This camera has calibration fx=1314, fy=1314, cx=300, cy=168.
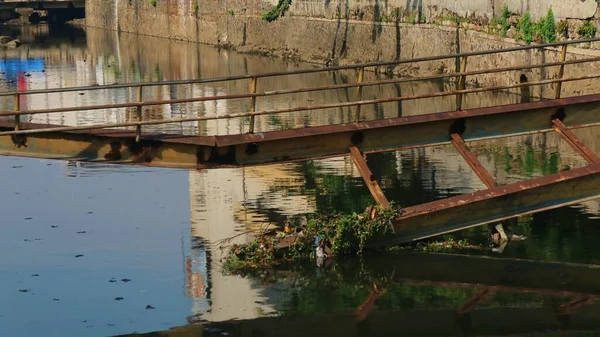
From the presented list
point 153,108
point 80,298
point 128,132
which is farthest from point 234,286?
point 153,108

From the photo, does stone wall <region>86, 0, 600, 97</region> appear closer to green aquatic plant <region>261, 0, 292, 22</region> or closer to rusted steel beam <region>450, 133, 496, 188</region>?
green aquatic plant <region>261, 0, 292, 22</region>

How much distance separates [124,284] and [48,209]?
4300mm

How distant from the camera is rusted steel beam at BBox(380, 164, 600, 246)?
1420cm

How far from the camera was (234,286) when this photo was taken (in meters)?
13.4

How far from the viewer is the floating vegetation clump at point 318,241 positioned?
1416 centimetres

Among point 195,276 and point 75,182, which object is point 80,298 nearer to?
point 195,276

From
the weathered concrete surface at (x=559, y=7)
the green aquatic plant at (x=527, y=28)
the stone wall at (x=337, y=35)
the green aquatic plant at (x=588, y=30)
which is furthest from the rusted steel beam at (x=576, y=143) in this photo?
the green aquatic plant at (x=527, y=28)

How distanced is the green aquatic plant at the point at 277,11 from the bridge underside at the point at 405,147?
27.2m

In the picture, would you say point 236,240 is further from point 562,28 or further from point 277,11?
point 277,11

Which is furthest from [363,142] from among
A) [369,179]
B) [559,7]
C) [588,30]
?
[559,7]

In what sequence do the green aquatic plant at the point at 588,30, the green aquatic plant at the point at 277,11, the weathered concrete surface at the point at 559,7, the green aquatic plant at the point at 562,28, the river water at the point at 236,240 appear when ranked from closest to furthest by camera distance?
the river water at the point at 236,240
the green aquatic plant at the point at 588,30
the weathered concrete surface at the point at 559,7
the green aquatic plant at the point at 562,28
the green aquatic plant at the point at 277,11

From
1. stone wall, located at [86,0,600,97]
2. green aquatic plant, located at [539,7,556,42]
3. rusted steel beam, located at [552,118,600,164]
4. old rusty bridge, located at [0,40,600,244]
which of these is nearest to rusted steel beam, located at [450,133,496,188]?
old rusty bridge, located at [0,40,600,244]

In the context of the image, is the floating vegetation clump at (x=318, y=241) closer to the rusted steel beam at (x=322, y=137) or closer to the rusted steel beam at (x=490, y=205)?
the rusted steel beam at (x=490, y=205)

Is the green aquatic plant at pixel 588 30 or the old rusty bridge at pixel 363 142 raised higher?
the green aquatic plant at pixel 588 30
